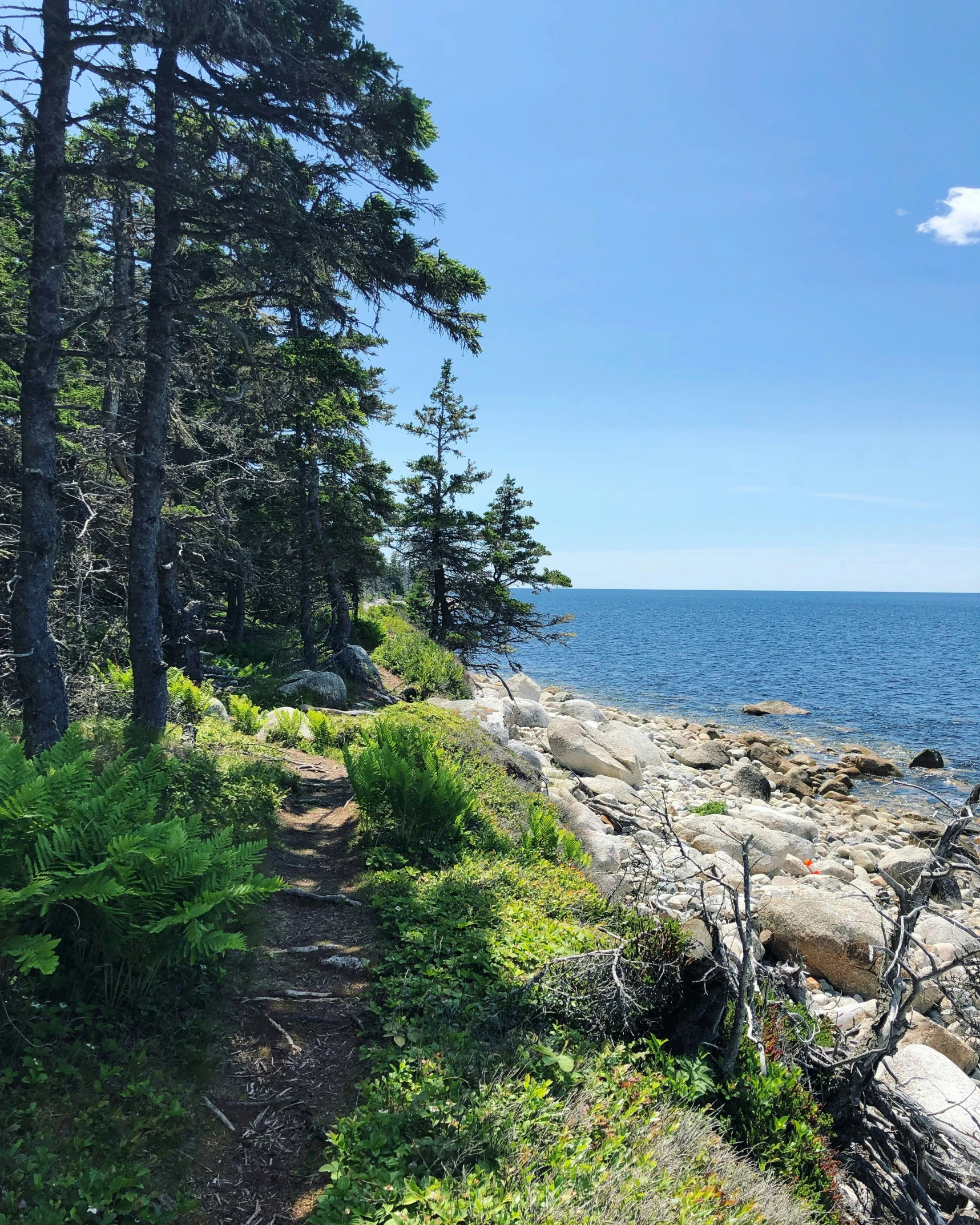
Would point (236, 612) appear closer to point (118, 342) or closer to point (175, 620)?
point (175, 620)

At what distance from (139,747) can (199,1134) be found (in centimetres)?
574

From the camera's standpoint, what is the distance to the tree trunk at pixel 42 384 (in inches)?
261

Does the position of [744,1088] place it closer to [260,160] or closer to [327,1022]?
[327,1022]

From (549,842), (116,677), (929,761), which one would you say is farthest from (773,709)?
(116,677)

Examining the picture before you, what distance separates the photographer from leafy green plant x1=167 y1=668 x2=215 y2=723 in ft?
36.5

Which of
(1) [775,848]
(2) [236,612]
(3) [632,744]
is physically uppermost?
(2) [236,612]

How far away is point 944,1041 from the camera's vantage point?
7.31 metres

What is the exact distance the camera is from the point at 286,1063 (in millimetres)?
3977

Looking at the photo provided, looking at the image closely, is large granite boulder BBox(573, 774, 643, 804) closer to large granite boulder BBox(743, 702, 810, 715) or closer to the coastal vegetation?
the coastal vegetation

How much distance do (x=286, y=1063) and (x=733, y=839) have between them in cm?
1136

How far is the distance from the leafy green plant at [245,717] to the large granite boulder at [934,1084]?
988 centimetres

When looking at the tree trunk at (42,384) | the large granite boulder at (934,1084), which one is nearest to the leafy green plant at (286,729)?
the tree trunk at (42,384)

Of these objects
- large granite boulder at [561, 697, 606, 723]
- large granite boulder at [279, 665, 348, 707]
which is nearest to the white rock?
large granite boulder at [279, 665, 348, 707]

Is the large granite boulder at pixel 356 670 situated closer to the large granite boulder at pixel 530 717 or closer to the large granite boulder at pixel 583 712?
the large granite boulder at pixel 530 717
